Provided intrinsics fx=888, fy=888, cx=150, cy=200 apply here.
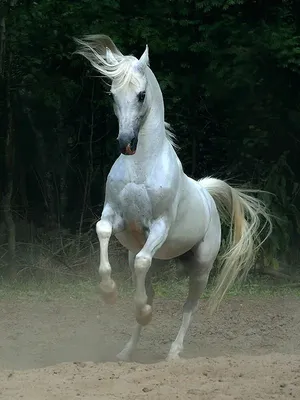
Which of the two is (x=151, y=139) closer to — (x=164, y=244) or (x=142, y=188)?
(x=142, y=188)

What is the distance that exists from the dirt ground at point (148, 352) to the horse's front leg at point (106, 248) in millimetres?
471

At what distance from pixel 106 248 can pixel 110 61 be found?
1268 mm

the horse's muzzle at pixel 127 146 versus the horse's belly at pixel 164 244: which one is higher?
the horse's muzzle at pixel 127 146

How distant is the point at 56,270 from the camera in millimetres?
10531

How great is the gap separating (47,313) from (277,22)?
4.59 metres

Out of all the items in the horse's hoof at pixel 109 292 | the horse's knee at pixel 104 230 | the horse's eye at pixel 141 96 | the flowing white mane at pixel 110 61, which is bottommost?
the horse's hoof at pixel 109 292

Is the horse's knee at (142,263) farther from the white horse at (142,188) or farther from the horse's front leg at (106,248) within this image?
the horse's front leg at (106,248)

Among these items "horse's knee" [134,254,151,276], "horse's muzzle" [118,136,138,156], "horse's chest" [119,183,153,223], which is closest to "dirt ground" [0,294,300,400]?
"horse's knee" [134,254,151,276]

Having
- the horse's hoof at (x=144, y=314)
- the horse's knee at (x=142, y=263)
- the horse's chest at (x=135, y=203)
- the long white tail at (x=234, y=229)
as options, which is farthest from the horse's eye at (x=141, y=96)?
the long white tail at (x=234, y=229)

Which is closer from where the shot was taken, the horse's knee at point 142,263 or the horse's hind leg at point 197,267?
the horse's knee at point 142,263

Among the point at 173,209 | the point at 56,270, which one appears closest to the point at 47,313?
the point at 56,270

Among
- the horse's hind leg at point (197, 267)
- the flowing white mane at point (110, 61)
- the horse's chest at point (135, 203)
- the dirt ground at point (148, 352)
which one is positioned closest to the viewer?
the dirt ground at point (148, 352)

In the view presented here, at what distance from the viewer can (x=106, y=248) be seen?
234 inches

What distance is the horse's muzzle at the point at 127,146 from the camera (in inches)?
221
